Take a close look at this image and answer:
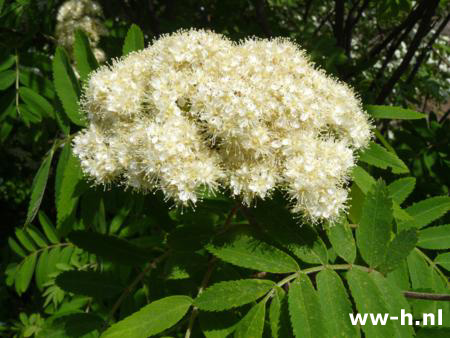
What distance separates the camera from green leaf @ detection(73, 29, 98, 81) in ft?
5.78

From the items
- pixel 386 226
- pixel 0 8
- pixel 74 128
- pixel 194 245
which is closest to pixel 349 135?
pixel 386 226

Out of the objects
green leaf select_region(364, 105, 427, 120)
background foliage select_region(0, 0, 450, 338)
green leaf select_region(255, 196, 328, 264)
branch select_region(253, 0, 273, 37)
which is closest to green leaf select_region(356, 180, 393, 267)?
background foliage select_region(0, 0, 450, 338)

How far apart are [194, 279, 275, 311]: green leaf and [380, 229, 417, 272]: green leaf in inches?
13.8

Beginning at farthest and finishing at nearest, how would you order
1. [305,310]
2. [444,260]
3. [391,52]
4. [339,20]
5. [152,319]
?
[391,52] → [339,20] → [444,260] → [152,319] → [305,310]

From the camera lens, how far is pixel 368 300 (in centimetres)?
122

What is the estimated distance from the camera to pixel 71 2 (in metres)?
2.74

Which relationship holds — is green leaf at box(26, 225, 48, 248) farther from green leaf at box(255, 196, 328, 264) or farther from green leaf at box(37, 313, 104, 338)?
green leaf at box(255, 196, 328, 264)

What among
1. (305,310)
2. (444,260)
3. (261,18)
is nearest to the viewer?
(305,310)

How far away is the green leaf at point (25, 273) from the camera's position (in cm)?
232

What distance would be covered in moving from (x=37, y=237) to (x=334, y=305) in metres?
1.82

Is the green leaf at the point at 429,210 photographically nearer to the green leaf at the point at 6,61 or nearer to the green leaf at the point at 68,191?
the green leaf at the point at 68,191

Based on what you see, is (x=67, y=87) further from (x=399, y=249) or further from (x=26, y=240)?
(x=399, y=249)

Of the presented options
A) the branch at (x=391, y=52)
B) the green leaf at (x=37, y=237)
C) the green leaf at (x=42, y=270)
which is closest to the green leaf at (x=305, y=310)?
the green leaf at (x=42, y=270)

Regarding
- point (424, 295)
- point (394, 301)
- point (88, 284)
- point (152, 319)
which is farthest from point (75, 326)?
point (424, 295)
